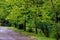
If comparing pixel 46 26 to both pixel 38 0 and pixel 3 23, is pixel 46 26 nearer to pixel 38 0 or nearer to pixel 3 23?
pixel 38 0

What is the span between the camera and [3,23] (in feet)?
267

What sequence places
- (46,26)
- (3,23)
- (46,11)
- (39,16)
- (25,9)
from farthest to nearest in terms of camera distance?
(3,23)
(25,9)
(39,16)
(46,26)
(46,11)

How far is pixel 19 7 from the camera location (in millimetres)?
33625

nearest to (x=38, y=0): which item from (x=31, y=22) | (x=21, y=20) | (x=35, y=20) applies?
(x=35, y=20)

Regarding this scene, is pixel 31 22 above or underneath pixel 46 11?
underneath

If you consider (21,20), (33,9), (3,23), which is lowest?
(3,23)

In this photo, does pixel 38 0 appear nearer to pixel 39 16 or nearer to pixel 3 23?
pixel 39 16

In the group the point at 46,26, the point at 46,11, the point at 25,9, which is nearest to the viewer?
the point at 46,11

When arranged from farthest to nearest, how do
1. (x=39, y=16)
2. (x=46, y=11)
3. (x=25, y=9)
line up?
(x=25, y=9)
(x=39, y=16)
(x=46, y=11)

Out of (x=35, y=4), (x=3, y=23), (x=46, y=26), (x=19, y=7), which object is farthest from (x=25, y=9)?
(x=3, y=23)

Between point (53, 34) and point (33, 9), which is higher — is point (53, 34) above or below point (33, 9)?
below

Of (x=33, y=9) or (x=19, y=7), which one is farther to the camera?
(x=19, y=7)

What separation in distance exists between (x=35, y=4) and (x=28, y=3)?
6.03 ft

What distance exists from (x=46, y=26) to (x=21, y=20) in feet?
35.3
